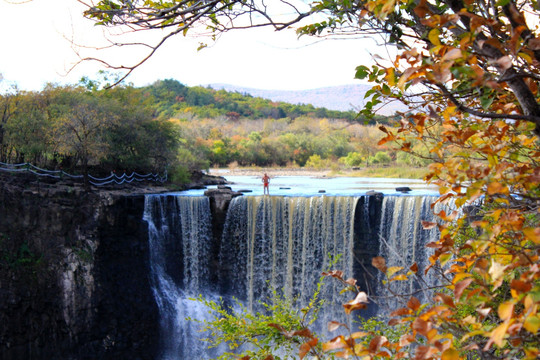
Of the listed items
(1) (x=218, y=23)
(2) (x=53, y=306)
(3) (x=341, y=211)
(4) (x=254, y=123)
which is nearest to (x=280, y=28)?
(1) (x=218, y=23)

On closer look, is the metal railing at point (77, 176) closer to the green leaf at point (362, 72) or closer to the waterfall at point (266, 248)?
the waterfall at point (266, 248)

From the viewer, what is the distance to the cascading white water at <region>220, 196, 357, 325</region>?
12.8 metres

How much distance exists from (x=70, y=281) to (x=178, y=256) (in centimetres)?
272

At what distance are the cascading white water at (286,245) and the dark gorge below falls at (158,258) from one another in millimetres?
25

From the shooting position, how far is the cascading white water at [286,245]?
12.8 meters

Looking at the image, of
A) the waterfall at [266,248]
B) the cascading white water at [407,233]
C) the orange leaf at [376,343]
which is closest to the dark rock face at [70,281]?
the waterfall at [266,248]

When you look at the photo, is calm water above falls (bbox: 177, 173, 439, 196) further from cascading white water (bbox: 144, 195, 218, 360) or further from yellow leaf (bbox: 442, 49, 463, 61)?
yellow leaf (bbox: 442, 49, 463, 61)

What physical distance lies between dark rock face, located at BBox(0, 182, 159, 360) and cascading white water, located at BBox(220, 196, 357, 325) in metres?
2.47

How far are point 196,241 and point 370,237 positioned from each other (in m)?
4.48

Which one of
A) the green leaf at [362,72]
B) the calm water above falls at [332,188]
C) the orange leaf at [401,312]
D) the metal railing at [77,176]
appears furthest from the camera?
the calm water above falls at [332,188]

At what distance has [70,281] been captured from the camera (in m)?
13.3

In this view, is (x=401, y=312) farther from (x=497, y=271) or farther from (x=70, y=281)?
(x=70, y=281)

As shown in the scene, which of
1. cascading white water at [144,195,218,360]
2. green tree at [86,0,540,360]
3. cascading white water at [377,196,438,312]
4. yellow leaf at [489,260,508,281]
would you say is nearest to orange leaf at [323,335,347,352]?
green tree at [86,0,540,360]

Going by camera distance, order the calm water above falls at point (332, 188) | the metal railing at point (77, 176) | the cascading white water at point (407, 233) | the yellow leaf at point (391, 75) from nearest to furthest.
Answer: the yellow leaf at point (391, 75), the cascading white water at point (407, 233), the metal railing at point (77, 176), the calm water above falls at point (332, 188)
